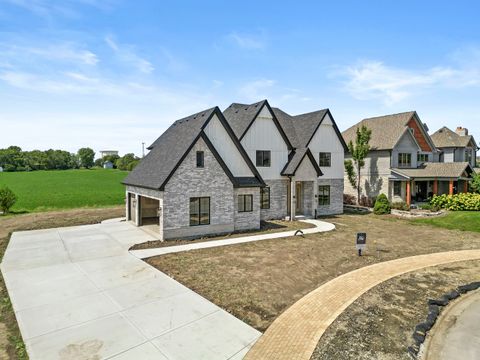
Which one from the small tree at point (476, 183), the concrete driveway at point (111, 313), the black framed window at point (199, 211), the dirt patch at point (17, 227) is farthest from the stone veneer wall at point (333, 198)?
the concrete driveway at point (111, 313)

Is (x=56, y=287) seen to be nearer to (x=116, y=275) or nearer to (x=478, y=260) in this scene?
(x=116, y=275)

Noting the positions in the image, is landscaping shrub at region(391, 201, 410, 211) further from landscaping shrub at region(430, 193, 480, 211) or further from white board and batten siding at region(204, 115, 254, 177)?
white board and batten siding at region(204, 115, 254, 177)

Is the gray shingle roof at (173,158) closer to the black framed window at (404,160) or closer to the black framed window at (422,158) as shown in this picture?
the black framed window at (404,160)

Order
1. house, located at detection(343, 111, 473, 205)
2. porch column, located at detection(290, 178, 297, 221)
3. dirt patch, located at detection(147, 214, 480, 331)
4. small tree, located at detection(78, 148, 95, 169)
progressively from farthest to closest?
small tree, located at detection(78, 148, 95, 169) → house, located at detection(343, 111, 473, 205) → porch column, located at detection(290, 178, 297, 221) → dirt patch, located at detection(147, 214, 480, 331)

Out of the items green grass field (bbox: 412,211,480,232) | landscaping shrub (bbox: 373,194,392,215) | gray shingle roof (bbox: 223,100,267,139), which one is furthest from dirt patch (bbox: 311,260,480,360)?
landscaping shrub (bbox: 373,194,392,215)

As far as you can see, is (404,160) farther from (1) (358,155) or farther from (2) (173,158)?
(2) (173,158)

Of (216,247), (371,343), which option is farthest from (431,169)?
(371,343)

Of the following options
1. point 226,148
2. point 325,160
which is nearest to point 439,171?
point 325,160
